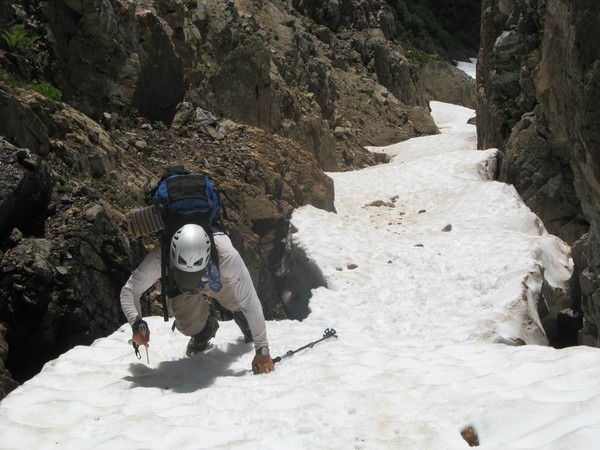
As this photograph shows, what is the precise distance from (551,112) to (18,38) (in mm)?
8155

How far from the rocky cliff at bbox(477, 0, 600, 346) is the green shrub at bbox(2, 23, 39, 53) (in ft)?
25.8

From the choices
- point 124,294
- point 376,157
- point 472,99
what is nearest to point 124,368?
point 124,294

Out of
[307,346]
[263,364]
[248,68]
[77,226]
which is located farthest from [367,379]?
[248,68]

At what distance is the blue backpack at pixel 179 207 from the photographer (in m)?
5.15

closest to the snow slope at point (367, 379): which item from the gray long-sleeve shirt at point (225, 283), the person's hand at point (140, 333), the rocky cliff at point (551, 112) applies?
the person's hand at point (140, 333)

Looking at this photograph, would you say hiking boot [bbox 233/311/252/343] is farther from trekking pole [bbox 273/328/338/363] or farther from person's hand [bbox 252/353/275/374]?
person's hand [bbox 252/353/275/374]

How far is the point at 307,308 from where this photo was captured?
9203mm

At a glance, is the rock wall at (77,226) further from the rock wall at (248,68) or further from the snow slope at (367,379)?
the rock wall at (248,68)

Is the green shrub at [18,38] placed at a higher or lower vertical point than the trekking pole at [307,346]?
higher

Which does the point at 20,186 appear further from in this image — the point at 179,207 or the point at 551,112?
the point at 551,112

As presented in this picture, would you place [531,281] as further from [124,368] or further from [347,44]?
[347,44]

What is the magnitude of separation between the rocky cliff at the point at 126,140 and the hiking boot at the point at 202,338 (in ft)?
4.71

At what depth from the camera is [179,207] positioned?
5141mm

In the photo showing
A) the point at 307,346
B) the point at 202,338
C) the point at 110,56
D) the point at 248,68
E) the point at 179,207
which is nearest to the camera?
the point at 179,207
